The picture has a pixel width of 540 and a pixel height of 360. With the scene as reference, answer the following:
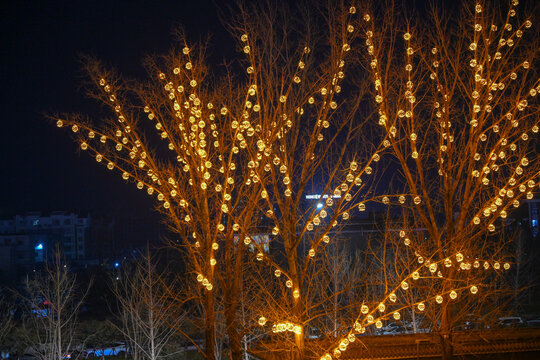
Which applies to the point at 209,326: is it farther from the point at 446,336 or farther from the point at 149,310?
the point at 149,310

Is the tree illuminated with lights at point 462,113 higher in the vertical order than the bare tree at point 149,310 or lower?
higher

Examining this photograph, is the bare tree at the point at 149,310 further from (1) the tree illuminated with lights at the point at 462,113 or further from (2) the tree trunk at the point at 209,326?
(1) the tree illuminated with lights at the point at 462,113

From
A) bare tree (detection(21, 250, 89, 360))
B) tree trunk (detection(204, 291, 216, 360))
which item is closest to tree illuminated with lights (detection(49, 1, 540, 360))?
tree trunk (detection(204, 291, 216, 360))

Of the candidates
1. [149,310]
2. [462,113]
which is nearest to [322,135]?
[462,113]

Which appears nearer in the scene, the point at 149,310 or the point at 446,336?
the point at 446,336

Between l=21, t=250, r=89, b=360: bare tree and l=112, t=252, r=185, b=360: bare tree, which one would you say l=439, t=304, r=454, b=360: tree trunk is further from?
l=21, t=250, r=89, b=360: bare tree

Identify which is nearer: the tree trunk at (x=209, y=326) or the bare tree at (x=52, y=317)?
the tree trunk at (x=209, y=326)

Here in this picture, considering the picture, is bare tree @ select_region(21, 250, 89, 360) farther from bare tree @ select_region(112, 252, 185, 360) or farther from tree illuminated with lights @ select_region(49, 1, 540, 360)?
tree illuminated with lights @ select_region(49, 1, 540, 360)

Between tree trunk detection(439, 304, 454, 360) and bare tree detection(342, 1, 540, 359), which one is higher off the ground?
bare tree detection(342, 1, 540, 359)

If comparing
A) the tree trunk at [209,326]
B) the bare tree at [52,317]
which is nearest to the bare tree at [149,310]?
the tree trunk at [209,326]

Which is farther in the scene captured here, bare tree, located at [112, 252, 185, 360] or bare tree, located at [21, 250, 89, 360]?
bare tree, located at [21, 250, 89, 360]

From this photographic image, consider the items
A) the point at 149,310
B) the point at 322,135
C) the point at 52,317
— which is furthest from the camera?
the point at 52,317

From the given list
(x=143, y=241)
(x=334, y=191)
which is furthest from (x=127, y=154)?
(x=143, y=241)

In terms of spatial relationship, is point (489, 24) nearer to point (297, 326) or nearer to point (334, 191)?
point (334, 191)
